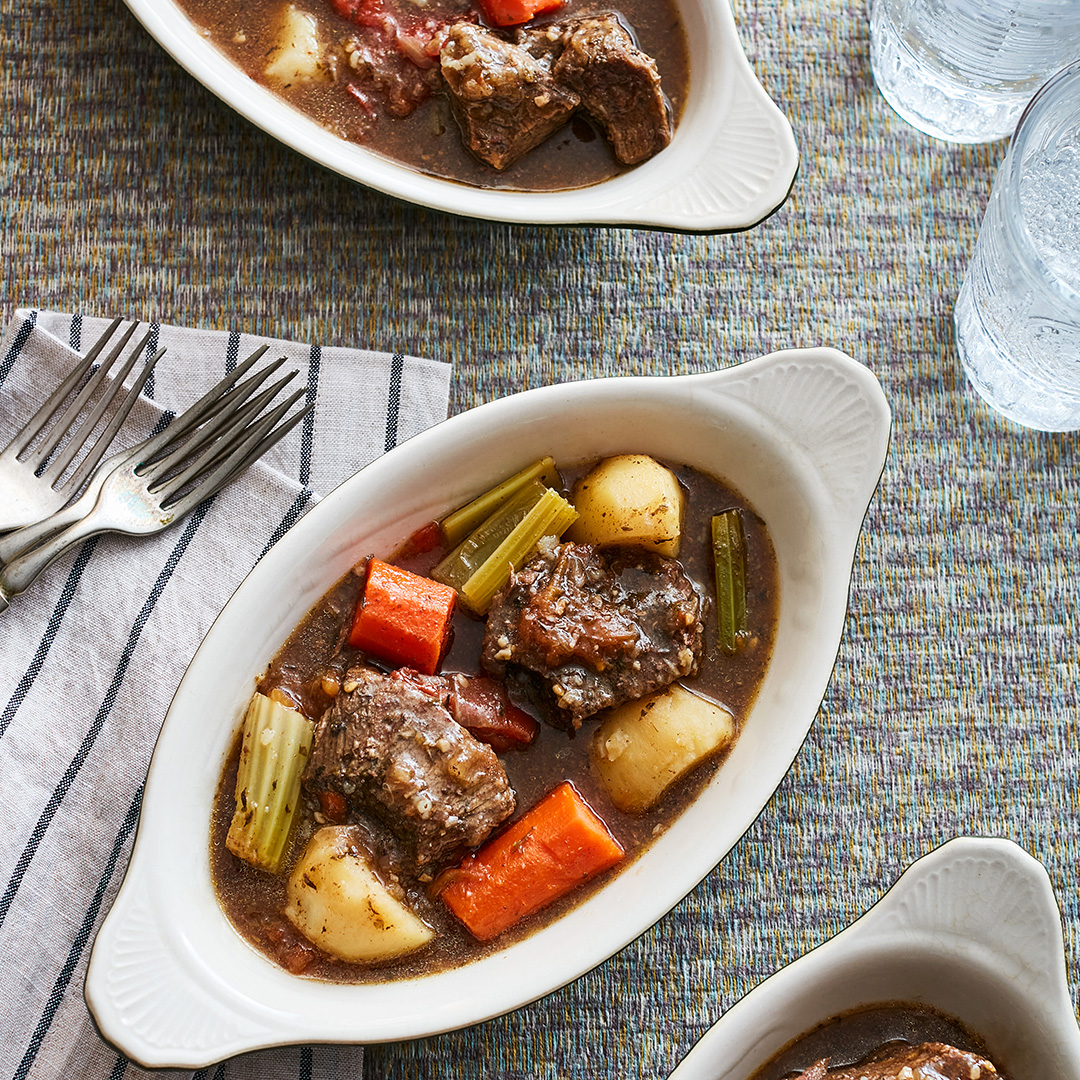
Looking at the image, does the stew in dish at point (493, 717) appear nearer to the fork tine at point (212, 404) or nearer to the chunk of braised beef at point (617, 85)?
the fork tine at point (212, 404)

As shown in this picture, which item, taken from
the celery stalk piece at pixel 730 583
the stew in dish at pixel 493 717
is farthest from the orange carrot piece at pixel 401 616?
the celery stalk piece at pixel 730 583

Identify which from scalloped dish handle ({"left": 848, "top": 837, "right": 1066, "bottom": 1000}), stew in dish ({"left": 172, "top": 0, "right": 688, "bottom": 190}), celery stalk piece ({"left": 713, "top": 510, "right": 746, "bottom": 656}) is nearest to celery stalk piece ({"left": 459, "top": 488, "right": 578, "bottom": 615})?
celery stalk piece ({"left": 713, "top": 510, "right": 746, "bottom": 656})

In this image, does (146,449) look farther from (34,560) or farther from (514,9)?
(514,9)

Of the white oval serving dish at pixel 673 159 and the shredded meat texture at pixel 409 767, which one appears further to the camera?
the white oval serving dish at pixel 673 159

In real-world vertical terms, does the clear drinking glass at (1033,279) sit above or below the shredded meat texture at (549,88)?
below

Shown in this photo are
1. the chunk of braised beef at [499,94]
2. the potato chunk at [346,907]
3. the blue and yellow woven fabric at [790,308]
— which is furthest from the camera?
the blue and yellow woven fabric at [790,308]

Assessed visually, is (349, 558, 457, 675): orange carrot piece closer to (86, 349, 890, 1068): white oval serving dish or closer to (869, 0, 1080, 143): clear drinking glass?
(86, 349, 890, 1068): white oval serving dish
